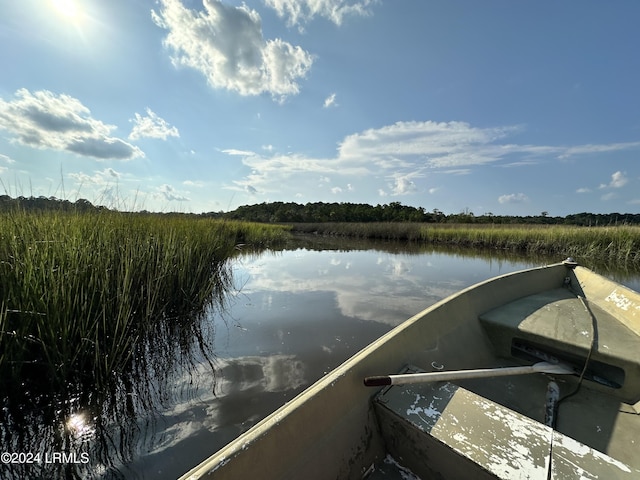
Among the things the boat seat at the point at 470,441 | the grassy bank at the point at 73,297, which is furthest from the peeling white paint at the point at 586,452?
the grassy bank at the point at 73,297

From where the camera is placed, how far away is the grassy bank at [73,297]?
1.79m

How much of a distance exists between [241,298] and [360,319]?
2.08m

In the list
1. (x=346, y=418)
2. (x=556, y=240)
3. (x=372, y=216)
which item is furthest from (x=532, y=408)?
(x=372, y=216)

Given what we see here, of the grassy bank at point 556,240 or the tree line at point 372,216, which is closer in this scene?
the grassy bank at point 556,240

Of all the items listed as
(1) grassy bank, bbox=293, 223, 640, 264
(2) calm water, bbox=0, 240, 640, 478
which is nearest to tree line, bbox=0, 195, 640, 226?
(1) grassy bank, bbox=293, 223, 640, 264

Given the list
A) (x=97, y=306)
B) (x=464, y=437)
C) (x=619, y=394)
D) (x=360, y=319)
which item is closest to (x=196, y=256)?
(x=97, y=306)

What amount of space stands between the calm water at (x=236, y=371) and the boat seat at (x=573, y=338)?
1.33 meters

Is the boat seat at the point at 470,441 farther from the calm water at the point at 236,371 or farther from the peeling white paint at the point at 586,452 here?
the calm water at the point at 236,371

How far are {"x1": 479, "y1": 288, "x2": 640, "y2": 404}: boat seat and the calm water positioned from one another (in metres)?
1.33

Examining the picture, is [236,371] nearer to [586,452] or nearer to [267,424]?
[267,424]

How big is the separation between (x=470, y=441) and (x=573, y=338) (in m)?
1.57

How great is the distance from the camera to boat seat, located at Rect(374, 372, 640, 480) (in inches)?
36.2

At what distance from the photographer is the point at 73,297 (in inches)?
83.8

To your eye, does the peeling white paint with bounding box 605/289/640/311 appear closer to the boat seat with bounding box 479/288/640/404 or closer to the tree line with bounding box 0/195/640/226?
the boat seat with bounding box 479/288/640/404
